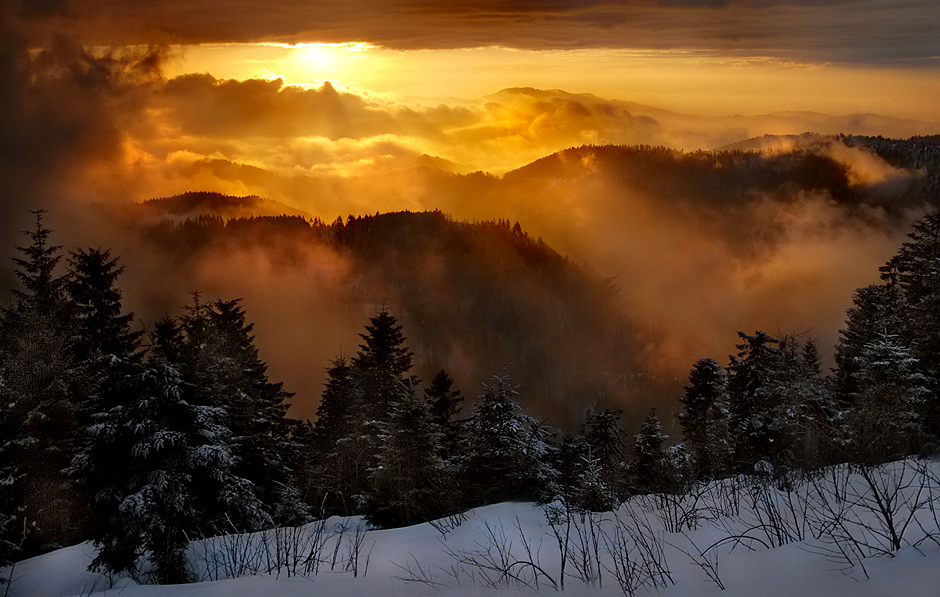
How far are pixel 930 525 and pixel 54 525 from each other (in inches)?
757

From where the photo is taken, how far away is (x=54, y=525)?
57.2 feet

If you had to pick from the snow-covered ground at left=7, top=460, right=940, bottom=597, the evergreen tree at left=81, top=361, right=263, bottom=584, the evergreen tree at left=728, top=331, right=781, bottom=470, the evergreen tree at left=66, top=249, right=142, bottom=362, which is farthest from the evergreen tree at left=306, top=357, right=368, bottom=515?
the snow-covered ground at left=7, top=460, right=940, bottom=597

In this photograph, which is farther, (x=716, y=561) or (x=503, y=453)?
(x=503, y=453)

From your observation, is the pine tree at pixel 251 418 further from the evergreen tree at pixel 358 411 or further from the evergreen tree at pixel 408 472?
the evergreen tree at pixel 408 472

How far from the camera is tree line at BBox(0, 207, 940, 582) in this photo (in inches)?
479

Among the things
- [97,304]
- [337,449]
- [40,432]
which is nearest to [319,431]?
[337,449]

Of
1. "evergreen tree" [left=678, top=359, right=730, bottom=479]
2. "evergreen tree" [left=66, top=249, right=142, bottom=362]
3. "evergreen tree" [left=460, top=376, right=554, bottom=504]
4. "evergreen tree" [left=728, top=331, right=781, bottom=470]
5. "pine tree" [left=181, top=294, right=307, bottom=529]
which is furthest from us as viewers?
"evergreen tree" [left=678, top=359, right=730, bottom=479]

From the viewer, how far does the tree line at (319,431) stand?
39.9ft

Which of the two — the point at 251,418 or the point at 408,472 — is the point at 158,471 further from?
the point at 251,418

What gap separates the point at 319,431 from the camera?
27875 millimetres

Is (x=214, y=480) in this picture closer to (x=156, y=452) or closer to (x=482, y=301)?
(x=156, y=452)

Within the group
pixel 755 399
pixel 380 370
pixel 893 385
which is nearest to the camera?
pixel 893 385

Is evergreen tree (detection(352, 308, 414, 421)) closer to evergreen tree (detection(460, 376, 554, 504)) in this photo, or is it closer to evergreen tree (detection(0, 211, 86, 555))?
evergreen tree (detection(460, 376, 554, 504))

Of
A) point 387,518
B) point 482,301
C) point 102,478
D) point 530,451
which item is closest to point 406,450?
point 387,518
